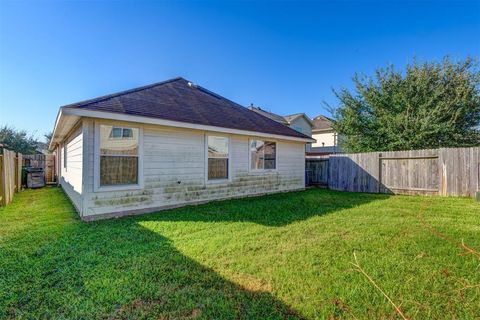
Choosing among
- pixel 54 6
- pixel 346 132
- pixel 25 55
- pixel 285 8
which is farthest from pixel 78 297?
pixel 346 132

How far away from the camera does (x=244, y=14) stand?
9547 mm

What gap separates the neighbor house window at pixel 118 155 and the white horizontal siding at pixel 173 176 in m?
0.22

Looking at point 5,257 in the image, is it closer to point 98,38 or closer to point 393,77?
point 98,38

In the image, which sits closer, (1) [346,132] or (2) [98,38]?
(2) [98,38]

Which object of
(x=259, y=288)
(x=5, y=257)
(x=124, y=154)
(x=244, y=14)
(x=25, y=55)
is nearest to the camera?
(x=259, y=288)

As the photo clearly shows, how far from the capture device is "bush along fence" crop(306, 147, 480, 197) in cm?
814

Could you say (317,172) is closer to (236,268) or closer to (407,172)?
(407,172)

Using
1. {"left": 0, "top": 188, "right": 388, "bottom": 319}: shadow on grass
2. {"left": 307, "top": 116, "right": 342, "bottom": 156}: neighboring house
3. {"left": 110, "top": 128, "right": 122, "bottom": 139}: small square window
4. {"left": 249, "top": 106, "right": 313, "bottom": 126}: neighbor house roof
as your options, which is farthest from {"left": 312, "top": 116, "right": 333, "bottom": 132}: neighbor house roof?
{"left": 0, "top": 188, "right": 388, "bottom": 319}: shadow on grass

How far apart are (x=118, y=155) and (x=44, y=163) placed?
13059 millimetres

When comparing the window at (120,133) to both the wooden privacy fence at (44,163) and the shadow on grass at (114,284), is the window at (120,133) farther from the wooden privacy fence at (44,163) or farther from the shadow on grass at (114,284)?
the wooden privacy fence at (44,163)

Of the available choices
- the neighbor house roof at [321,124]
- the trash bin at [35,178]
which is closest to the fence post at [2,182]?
the trash bin at [35,178]

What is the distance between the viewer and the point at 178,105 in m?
7.95

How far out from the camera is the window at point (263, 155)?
9.26 metres

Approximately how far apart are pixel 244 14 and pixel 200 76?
22.8ft
